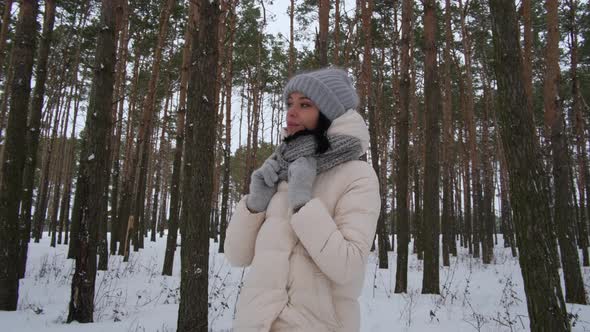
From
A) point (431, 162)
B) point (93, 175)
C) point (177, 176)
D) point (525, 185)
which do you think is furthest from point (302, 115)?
point (177, 176)

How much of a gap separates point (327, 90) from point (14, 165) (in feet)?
19.2

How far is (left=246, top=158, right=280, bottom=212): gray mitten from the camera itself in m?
1.57

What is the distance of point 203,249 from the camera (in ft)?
13.9

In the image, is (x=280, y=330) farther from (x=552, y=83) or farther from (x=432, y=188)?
(x=552, y=83)

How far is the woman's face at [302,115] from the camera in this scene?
5.36 ft

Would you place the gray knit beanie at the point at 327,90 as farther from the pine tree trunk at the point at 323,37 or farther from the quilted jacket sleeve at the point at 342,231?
the pine tree trunk at the point at 323,37

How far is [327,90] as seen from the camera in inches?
63.4

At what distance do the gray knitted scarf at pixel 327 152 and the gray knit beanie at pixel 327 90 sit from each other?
14cm

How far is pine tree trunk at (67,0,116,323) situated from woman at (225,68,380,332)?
13.6ft

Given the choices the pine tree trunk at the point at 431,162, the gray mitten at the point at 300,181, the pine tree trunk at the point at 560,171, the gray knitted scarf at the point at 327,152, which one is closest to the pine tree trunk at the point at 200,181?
the gray knitted scarf at the point at 327,152

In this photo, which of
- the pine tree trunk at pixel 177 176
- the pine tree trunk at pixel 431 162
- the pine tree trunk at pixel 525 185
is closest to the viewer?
the pine tree trunk at pixel 525 185

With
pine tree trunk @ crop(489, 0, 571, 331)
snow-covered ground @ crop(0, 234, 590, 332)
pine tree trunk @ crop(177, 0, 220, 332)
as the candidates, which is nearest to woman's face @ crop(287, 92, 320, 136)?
pine tree trunk @ crop(489, 0, 571, 331)

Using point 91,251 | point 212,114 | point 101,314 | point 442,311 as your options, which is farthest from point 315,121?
point 442,311

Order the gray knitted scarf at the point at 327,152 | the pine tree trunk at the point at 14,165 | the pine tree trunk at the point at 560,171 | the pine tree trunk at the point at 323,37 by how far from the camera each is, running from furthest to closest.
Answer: the pine tree trunk at the point at 323,37 < the pine tree trunk at the point at 560,171 < the pine tree trunk at the point at 14,165 < the gray knitted scarf at the point at 327,152
